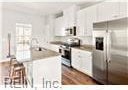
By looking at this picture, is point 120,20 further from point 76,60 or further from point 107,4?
point 76,60

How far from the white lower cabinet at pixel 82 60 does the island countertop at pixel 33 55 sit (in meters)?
0.68

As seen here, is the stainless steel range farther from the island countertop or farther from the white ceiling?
the white ceiling

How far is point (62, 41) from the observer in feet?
7.43

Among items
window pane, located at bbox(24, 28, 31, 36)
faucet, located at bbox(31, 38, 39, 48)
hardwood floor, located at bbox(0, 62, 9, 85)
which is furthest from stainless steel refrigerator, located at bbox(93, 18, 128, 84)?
hardwood floor, located at bbox(0, 62, 9, 85)

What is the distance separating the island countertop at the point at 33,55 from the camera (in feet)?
6.03

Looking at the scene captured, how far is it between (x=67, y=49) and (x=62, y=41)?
201 mm

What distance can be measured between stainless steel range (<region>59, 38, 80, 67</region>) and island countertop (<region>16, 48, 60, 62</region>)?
25 centimetres

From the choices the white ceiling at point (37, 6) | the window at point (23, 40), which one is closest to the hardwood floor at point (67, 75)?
the window at point (23, 40)

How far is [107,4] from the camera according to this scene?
252cm

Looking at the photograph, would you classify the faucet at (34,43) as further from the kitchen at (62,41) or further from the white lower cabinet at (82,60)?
the white lower cabinet at (82,60)

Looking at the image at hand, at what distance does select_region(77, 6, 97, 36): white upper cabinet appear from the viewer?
2.87 metres

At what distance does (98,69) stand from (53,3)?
4.74 feet

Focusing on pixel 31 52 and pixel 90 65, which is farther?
pixel 90 65

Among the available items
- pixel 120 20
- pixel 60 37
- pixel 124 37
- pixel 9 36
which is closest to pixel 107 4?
pixel 120 20
